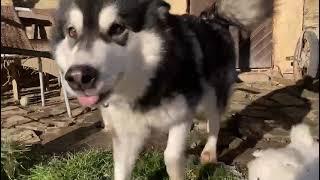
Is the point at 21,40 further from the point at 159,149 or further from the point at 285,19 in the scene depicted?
the point at 285,19

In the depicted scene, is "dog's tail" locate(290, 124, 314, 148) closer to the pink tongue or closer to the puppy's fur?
the puppy's fur

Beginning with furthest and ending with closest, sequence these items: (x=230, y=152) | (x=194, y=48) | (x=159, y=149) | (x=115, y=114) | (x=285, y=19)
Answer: (x=285, y=19)
(x=230, y=152)
(x=159, y=149)
(x=194, y=48)
(x=115, y=114)

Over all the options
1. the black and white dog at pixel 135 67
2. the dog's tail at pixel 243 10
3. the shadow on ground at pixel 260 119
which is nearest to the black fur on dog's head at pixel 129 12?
the black and white dog at pixel 135 67

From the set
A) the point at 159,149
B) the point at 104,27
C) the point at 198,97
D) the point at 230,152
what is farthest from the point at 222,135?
the point at 104,27

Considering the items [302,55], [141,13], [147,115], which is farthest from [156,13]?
[302,55]

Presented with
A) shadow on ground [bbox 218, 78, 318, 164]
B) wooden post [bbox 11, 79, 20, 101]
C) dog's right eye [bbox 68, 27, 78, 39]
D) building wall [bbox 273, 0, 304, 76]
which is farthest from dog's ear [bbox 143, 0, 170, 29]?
building wall [bbox 273, 0, 304, 76]

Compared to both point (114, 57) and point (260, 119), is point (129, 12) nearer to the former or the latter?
point (114, 57)

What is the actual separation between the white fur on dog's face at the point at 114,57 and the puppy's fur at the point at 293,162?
80 cm

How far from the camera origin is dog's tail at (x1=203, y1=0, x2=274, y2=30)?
381 cm

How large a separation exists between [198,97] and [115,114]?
1.61ft

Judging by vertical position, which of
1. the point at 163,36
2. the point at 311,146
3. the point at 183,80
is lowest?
the point at 311,146

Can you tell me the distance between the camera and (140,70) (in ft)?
8.44

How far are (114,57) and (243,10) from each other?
177cm

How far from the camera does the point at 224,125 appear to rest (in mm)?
4480
